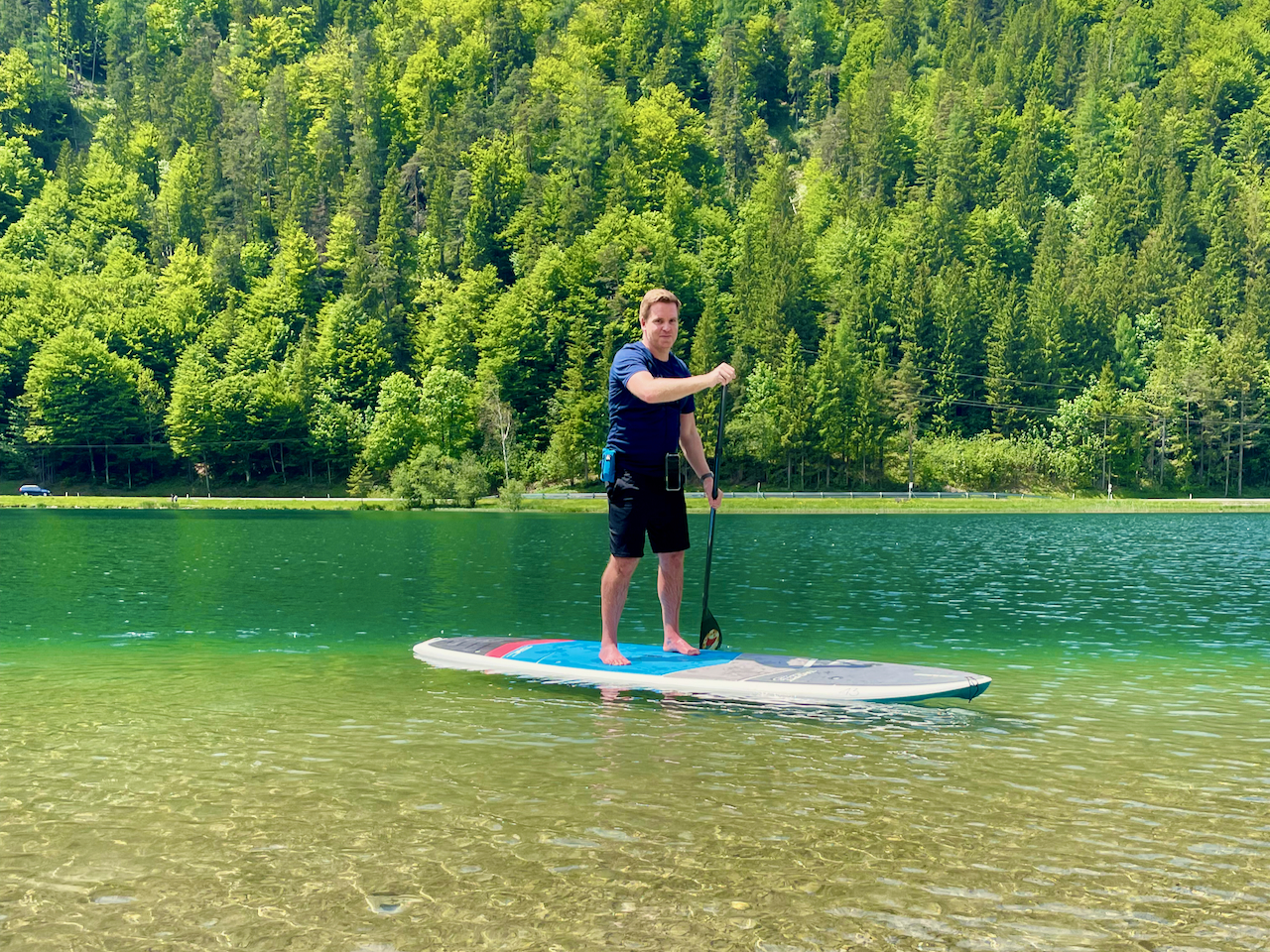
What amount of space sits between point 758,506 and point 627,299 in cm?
4749

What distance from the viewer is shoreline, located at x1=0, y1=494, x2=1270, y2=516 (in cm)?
9494

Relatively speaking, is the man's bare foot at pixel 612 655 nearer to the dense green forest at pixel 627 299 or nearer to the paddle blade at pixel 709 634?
the paddle blade at pixel 709 634

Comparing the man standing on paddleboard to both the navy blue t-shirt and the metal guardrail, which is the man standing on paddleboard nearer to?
the navy blue t-shirt

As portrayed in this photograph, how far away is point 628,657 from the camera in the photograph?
44.0ft

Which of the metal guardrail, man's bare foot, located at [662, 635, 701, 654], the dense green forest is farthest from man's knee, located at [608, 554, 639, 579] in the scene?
the metal guardrail

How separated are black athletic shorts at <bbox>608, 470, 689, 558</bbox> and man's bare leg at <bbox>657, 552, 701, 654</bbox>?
387 millimetres

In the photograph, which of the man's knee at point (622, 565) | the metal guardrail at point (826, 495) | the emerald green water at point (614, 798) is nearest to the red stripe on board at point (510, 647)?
the emerald green water at point (614, 798)

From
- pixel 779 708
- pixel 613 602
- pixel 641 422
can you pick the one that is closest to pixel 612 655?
pixel 613 602

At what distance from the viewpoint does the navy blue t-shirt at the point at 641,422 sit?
12.9 metres

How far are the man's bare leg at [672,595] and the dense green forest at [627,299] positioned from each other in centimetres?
8242

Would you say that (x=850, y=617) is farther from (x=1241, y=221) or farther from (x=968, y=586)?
(x=1241, y=221)

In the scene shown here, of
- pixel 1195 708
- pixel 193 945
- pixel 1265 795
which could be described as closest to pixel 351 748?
pixel 193 945

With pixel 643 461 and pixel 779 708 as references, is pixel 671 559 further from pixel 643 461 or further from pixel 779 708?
pixel 779 708

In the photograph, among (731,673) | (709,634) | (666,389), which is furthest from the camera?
(709,634)
